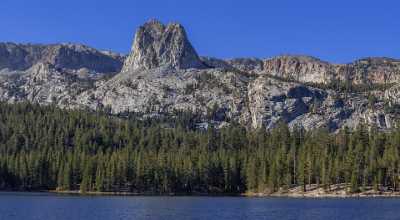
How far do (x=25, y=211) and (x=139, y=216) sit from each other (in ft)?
71.6

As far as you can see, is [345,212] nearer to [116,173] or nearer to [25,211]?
[25,211]

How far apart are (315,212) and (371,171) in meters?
77.6

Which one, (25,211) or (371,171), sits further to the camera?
(371,171)

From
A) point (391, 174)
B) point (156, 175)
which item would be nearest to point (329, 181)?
point (391, 174)

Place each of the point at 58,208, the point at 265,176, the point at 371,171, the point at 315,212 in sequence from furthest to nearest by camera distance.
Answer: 1. the point at 265,176
2. the point at 371,171
3. the point at 58,208
4. the point at 315,212

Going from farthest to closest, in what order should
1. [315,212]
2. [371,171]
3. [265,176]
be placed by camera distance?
[265,176] → [371,171] → [315,212]

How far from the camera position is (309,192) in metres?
186

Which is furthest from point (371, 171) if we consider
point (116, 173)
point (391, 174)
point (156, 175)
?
point (116, 173)

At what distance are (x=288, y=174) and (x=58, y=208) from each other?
87923 mm

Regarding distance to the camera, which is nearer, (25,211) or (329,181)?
(25,211)

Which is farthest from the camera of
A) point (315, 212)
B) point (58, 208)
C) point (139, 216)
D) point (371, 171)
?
point (371, 171)

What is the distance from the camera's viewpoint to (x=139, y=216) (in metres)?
103

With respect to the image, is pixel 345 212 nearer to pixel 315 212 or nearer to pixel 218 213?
pixel 315 212

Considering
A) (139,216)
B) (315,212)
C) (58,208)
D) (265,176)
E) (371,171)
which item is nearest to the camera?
(139,216)
